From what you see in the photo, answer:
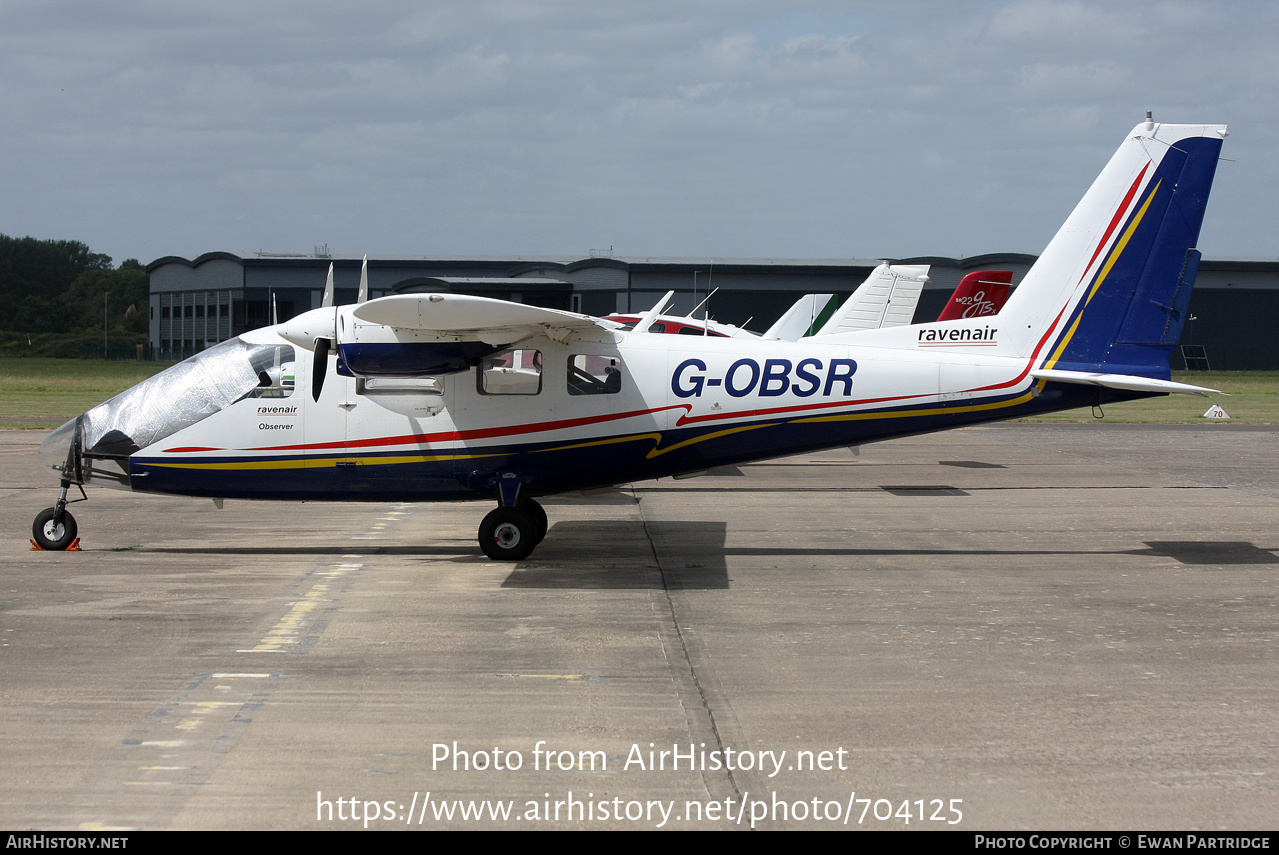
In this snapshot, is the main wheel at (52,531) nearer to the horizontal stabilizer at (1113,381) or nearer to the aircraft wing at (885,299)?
the horizontal stabilizer at (1113,381)

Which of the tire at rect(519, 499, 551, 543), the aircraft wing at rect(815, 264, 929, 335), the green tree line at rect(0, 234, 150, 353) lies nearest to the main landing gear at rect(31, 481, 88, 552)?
the tire at rect(519, 499, 551, 543)

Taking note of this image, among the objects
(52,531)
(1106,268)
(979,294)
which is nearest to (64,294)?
(979,294)

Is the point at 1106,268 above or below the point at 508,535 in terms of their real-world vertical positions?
above

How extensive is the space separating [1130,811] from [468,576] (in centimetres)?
714

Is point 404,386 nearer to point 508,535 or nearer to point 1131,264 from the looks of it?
point 508,535

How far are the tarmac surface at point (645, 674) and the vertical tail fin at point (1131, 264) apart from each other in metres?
2.38

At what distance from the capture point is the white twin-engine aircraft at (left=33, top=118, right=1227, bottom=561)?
11773 millimetres

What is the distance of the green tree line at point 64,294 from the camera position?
112688 millimetres

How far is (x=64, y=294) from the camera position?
12319 centimetres

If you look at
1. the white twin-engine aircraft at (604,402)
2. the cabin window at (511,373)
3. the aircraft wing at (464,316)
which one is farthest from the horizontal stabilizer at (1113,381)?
the cabin window at (511,373)

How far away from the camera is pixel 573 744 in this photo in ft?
20.7

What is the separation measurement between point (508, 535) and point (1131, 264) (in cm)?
742

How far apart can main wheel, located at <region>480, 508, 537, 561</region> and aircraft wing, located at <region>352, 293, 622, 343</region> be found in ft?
6.28
